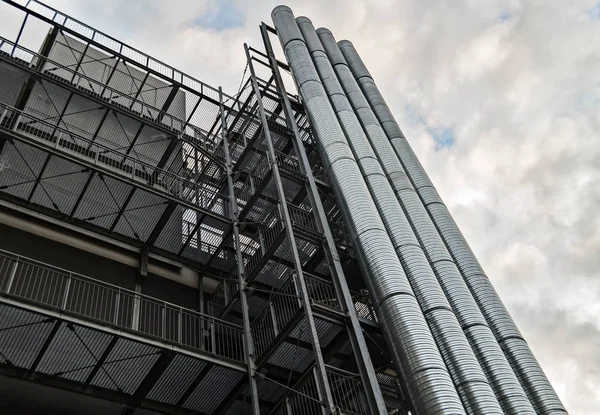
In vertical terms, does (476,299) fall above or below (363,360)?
above

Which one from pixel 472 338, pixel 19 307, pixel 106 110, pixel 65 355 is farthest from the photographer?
pixel 106 110

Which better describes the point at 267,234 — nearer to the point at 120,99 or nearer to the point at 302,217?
the point at 302,217

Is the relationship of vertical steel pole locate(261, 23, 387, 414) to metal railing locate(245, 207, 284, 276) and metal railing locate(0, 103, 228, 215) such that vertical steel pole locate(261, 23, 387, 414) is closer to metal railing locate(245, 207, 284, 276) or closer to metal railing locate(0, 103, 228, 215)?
metal railing locate(245, 207, 284, 276)

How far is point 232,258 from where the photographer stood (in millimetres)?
20734

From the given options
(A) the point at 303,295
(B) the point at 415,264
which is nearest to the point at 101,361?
(A) the point at 303,295

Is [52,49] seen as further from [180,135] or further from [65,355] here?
[65,355]

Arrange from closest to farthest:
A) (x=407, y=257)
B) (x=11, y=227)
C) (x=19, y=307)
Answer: (x=19, y=307) < (x=407, y=257) < (x=11, y=227)

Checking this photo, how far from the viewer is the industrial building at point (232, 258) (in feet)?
47.1

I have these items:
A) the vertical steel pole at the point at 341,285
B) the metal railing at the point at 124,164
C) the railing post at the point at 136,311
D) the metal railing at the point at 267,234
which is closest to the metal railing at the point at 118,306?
the railing post at the point at 136,311

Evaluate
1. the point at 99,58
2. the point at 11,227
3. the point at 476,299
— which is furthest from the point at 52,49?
the point at 476,299

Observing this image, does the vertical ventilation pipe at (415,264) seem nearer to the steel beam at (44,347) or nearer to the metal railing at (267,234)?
the metal railing at (267,234)

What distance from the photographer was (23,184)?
18.7 metres

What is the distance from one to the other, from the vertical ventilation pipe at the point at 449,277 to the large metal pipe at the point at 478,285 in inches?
18.3

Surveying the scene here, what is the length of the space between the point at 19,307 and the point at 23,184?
6567 mm
